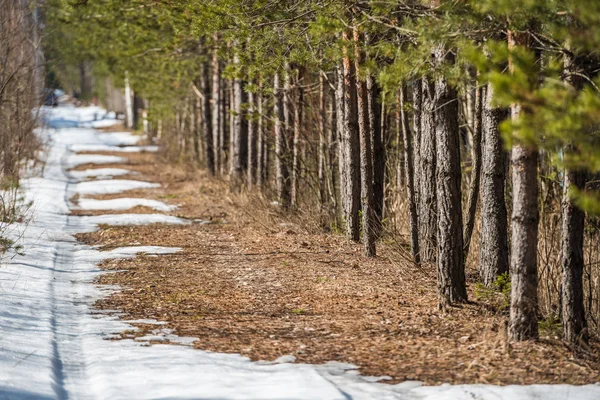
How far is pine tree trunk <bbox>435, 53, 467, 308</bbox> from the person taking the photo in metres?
8.93

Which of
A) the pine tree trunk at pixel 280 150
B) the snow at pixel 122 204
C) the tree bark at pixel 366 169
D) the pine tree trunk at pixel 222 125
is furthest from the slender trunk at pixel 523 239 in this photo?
the pine tree trunk at pixel 222 125

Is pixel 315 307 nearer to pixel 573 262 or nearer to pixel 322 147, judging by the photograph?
pixel 573 262

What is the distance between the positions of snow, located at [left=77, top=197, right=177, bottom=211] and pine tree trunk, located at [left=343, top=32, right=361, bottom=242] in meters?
6.82

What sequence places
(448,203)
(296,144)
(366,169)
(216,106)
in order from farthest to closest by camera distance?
(216,106), (296,144), (366,169), (448,203)

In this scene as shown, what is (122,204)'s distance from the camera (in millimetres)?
19969

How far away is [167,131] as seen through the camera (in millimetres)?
35844

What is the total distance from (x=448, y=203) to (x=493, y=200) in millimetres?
862

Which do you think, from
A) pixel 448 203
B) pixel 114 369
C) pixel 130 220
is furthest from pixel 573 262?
pixel 130 220

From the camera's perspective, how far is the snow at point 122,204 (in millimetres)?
19422

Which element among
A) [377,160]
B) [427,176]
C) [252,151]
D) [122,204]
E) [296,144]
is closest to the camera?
[427,176]

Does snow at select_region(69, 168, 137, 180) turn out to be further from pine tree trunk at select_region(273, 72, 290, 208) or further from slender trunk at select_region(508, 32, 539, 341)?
slender trunk at select_region(508, 32, 539, 341)

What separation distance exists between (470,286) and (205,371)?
4.23 meters

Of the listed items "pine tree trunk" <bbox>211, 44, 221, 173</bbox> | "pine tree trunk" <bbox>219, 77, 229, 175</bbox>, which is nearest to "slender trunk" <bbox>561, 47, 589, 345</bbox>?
"pine tree trunk" <bbox>211, 44, 221, 173</bbox>

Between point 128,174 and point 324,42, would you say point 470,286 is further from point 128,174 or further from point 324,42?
point 128,174
